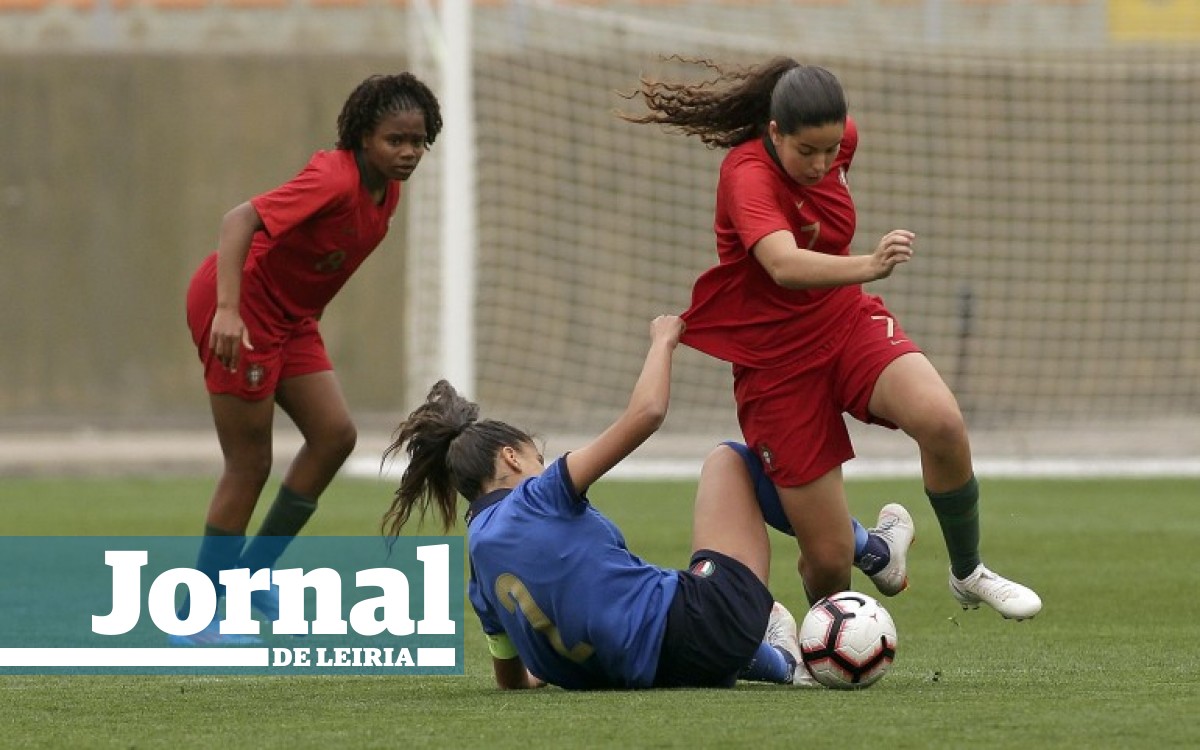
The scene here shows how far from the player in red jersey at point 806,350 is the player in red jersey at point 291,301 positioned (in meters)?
1.09

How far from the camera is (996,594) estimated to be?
5535 millimetres

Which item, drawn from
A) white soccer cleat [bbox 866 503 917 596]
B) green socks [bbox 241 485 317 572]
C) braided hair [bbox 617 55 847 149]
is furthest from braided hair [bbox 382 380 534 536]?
green socks [bbox 241 485 317 572]

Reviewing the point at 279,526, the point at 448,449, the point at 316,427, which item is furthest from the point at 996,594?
the point at 279,526

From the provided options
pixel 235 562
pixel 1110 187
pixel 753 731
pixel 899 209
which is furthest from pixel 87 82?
pixel 753 731

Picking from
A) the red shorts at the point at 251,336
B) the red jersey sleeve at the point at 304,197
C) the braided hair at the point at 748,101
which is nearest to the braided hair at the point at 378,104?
the red jersey sleeve at the point at 304,197

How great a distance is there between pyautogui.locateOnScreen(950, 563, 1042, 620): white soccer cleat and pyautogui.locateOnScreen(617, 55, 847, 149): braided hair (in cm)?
143

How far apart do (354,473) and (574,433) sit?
7.26ft

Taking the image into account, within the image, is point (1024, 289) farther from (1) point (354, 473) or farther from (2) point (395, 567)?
(2) point (395, 567)

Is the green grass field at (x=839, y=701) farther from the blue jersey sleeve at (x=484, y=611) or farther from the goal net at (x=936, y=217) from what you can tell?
the goal net at (x=936, y=217)

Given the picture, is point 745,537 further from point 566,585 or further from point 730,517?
point 566,585

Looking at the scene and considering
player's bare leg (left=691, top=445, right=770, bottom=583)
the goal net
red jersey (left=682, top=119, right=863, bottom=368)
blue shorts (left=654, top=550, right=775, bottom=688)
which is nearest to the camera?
blue shorts (left=654, top=550, right=775, bottom=688)

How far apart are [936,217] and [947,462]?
35.4 feet

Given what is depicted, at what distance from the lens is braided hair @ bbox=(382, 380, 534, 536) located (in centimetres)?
495

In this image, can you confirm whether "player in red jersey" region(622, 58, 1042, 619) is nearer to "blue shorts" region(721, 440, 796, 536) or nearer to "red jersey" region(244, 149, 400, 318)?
"blue shorts" region(721, 440, 796, 536)
